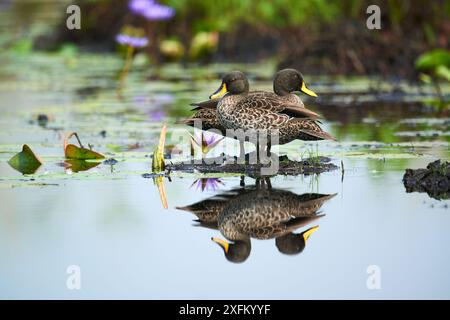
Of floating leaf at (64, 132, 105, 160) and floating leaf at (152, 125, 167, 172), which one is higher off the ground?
floating leaf at (64, 132, 105, 160)

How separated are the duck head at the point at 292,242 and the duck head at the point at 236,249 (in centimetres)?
17

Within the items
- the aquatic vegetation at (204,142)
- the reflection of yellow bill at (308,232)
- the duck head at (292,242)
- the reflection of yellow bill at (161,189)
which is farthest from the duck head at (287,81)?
the duck head at (292,242)

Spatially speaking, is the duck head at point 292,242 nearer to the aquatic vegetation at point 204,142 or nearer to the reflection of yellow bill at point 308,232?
the reflection of yellow bill at point 308,232

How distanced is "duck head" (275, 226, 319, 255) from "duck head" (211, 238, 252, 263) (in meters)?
0.17

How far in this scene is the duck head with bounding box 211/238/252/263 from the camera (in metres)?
5.96

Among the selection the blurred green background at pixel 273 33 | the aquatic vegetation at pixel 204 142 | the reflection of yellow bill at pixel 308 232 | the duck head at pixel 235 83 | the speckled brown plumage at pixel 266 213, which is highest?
the blurred green background at pixel 273 33

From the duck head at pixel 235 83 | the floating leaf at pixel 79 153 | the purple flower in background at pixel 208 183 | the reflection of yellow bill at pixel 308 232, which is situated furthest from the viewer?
the floating leaf at pixel 79 153

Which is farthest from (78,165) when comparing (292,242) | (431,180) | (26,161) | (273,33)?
(273,33)

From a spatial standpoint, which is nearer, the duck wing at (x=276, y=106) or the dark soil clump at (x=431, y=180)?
the dark soil clump at (x=431, y=180)

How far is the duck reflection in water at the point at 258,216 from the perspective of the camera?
20.4ft

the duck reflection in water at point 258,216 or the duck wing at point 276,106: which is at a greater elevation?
the duck wing at point 276,106

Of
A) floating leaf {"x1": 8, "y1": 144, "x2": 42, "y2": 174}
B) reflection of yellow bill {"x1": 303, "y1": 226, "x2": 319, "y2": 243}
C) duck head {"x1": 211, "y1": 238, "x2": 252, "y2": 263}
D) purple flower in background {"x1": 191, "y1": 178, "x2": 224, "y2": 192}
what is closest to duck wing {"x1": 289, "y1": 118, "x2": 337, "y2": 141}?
purple flower in background {"x1": 191, "y1": 178, "x2": 224, "y2": 192}

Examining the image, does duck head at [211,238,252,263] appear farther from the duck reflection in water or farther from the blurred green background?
the blurred green background

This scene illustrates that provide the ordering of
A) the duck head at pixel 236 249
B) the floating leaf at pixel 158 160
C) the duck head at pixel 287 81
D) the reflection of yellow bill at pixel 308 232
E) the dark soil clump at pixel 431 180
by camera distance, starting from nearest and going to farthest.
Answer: the duck head at pixel 236 249, the reflection of yellow bill at pixel 308 232, the dark soil clump at pixel 431 180, the floating leaf at pixel 158 160, the duck head at pixel 287 81
